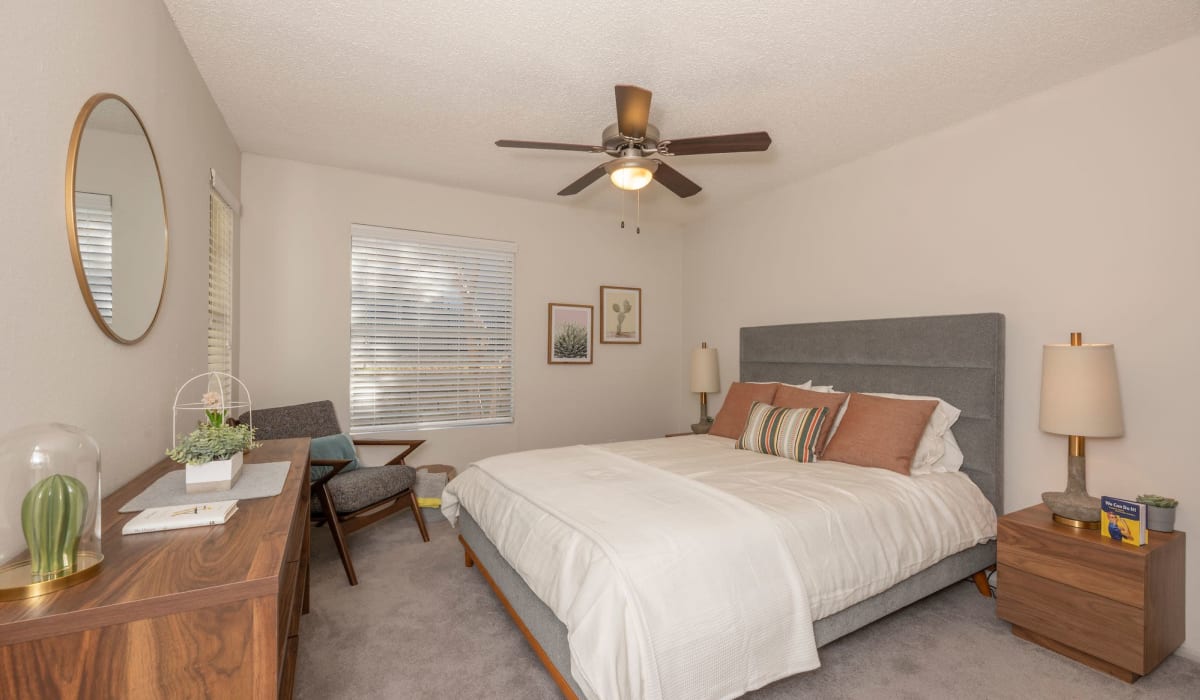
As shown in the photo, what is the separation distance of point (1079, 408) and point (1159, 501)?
48 centimetres

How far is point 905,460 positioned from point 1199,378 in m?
1.17

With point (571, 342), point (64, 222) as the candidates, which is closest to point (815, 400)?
point (571, 342)

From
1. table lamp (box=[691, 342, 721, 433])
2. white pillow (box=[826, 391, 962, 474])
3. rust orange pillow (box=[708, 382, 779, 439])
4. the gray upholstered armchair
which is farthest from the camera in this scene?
table lamp (box=[691, 342, 721, 433])

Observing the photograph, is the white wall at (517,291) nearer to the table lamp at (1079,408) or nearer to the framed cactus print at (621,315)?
the framed cactus print at (621,315)

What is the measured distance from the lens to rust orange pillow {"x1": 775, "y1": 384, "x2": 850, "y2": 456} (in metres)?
3.04

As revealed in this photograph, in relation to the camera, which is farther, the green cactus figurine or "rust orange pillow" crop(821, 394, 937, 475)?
"rust orange pillow" crop(821, 394, 937, 475)

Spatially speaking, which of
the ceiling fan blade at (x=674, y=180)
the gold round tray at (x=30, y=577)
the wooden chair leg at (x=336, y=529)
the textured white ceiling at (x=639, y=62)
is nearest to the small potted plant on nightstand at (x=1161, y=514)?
the textured white ceiling at (x=639, y=62)

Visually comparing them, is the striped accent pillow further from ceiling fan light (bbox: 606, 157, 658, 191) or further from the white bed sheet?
ceiling fan light (bbox: 606, 157, 658, 191)

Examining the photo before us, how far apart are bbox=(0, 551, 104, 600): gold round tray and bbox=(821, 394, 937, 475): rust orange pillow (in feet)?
9.89

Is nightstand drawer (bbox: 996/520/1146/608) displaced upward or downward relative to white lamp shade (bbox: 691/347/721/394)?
downward

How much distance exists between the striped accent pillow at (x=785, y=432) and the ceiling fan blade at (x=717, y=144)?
1576 mm

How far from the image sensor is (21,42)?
3.93ft

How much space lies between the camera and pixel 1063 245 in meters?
2.58

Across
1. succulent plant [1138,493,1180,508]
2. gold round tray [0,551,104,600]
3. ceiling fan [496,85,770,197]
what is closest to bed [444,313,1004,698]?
succulent plant [1138,493,1180,508]
